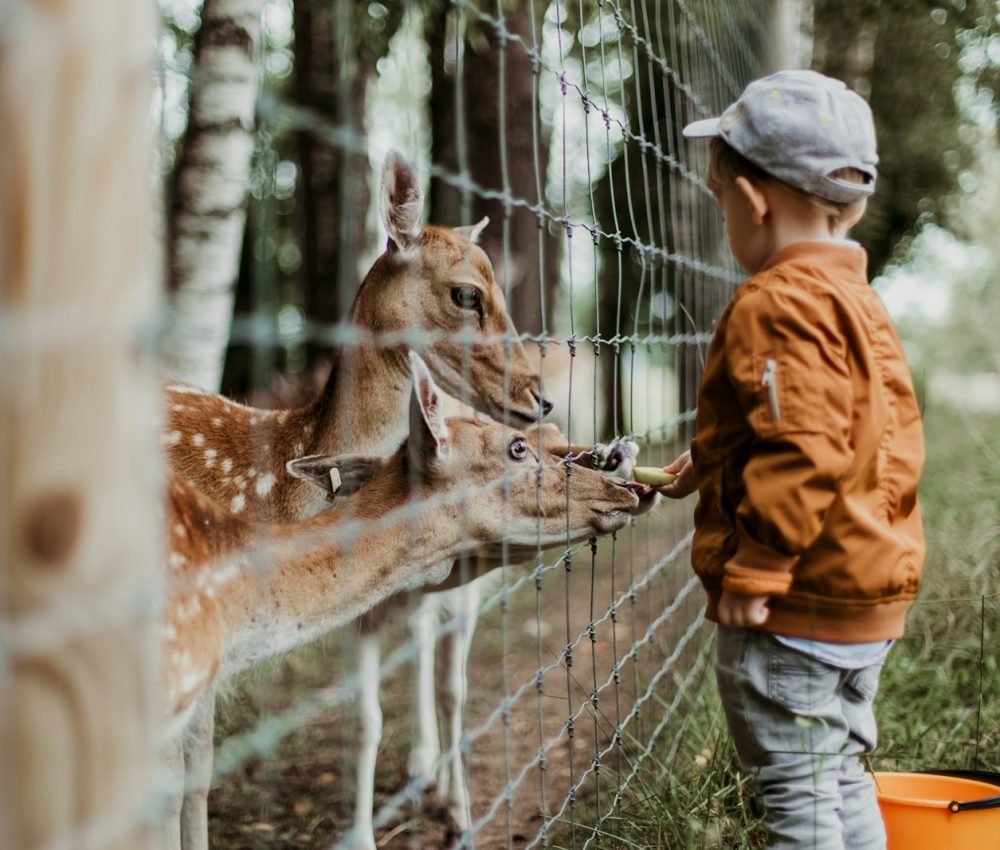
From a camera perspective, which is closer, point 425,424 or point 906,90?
point 425,424

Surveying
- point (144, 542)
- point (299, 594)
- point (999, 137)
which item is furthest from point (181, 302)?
point (999, 137)

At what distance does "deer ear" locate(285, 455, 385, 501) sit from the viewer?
322 cm

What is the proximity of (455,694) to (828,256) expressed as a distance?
8.28 ft

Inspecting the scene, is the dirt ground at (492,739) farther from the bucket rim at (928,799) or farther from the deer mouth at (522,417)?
the bucket rim at (928,799)

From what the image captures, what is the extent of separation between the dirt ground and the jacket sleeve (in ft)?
2.63

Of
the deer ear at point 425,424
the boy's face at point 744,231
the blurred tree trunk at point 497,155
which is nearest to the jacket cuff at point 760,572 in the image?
the boy's face at point 744,231

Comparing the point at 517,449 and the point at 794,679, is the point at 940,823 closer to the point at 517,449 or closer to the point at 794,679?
the point at 794,679

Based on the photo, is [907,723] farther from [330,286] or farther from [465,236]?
[330,286]

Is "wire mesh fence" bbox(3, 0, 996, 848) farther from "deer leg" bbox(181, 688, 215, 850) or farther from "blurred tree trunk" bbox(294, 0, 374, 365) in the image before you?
"blurred tree trunk" bbox(294, 0, 374, 365)

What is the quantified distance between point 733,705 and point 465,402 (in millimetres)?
1706

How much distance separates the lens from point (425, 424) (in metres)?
3.04

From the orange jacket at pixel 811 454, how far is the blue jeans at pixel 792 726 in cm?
8

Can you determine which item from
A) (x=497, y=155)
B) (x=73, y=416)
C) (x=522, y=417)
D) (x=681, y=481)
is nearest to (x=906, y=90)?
(x=497, y=155)

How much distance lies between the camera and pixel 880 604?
244 centimetres
